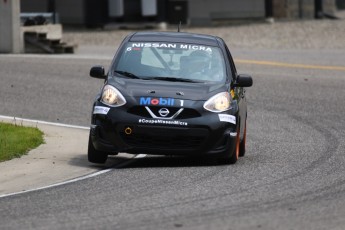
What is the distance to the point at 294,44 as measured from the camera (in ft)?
134

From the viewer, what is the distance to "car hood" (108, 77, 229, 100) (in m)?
13.6

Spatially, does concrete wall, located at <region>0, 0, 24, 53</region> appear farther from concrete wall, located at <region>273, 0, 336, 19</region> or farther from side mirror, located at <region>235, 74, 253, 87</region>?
concrete wall, located at <region>273, 0, 336, 19</region>

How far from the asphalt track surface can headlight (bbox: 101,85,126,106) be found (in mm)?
791

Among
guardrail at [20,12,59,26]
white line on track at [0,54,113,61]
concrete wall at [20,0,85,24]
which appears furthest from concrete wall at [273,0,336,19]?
white line on track at [0,54,113,61]

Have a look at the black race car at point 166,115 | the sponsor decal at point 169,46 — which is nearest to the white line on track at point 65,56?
the sponsor decal at point 169,46

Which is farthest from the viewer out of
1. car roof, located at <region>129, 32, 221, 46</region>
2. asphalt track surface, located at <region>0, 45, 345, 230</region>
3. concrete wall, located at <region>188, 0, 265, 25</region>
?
concrete wall, located at <region>188, 0, 265, 25</region>

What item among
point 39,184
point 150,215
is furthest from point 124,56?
point 150,215

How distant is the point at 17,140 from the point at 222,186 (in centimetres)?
519

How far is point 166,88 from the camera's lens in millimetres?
13758

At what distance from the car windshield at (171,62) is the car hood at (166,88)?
0.24 m

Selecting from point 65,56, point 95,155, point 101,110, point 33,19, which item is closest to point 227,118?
point 101,110

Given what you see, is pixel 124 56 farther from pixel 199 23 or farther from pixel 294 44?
pixel 199 23

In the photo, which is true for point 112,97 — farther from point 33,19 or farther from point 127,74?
point 33,19

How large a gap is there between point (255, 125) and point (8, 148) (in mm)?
5277
